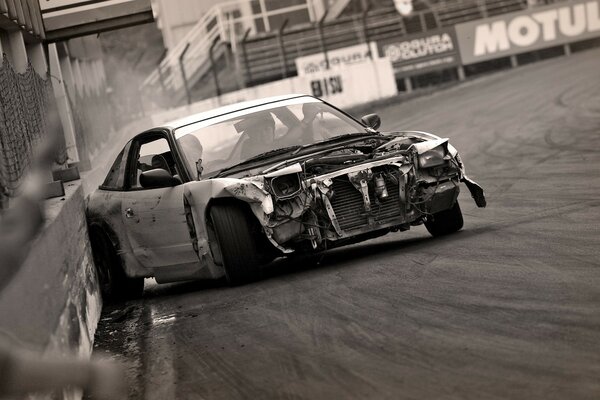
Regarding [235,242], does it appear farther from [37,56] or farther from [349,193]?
[37,56]

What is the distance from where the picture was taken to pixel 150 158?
10.0 m

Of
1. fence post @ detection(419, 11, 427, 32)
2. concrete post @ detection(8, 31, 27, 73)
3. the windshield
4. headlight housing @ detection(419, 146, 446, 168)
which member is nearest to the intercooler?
headlight housing @ detection(419, 146, 446, 168)

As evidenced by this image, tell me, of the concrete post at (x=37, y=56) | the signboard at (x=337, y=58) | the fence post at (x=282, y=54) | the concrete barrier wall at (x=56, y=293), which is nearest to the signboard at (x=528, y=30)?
the signboard at (x=337, y=58)

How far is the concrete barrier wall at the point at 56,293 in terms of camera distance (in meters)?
4.30

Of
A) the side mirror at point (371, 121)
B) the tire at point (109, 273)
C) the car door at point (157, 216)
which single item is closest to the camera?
the car door at point (157, 216)

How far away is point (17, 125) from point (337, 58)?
2345cm

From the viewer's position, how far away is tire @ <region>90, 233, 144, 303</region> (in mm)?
9688

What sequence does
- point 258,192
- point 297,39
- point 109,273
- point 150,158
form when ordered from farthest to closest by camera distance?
point 297,39
point 150,158
point 109,273
point 258,192

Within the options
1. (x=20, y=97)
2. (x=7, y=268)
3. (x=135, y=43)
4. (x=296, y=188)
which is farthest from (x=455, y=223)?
(x=135, y=43)

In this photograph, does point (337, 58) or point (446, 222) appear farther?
point (337, 58)

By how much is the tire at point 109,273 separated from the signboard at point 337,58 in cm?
2058

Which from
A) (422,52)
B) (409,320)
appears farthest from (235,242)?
(422,52)

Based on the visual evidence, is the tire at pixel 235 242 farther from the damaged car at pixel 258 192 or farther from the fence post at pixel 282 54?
the fence post at pixel 282 54

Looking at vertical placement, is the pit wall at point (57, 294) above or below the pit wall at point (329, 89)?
below
